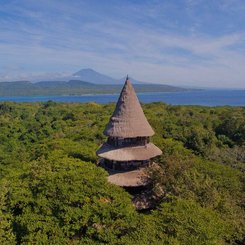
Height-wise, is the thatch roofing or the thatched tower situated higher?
the thatched tower

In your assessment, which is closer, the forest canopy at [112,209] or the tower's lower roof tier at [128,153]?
the forest canopy at [112,209]

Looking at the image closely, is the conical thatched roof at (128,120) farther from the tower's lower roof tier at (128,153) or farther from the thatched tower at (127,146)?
the tower's lower roof tier at (128,153)

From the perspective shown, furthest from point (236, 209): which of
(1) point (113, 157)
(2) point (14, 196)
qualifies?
(2) point (14, 196)

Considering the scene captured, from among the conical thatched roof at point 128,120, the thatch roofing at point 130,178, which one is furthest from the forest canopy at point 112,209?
the conical thatched roof at point 128,120

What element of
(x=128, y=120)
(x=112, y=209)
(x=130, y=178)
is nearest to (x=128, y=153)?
(x=130, y=178)

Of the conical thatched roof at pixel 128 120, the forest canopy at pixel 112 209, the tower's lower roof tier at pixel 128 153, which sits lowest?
the forest canopy at pixel 112 209

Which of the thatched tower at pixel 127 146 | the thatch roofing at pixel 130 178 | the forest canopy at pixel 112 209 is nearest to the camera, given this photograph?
the forest canopy at pixel 112 209

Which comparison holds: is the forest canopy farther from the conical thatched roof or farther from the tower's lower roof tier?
the conical thatched roof

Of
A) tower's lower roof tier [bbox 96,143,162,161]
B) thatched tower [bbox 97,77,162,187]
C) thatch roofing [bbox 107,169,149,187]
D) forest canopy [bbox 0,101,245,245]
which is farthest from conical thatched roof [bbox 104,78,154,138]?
forest canopy [bbox 0,101,245,245]

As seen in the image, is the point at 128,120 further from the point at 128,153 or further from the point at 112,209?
the point at 112,209
